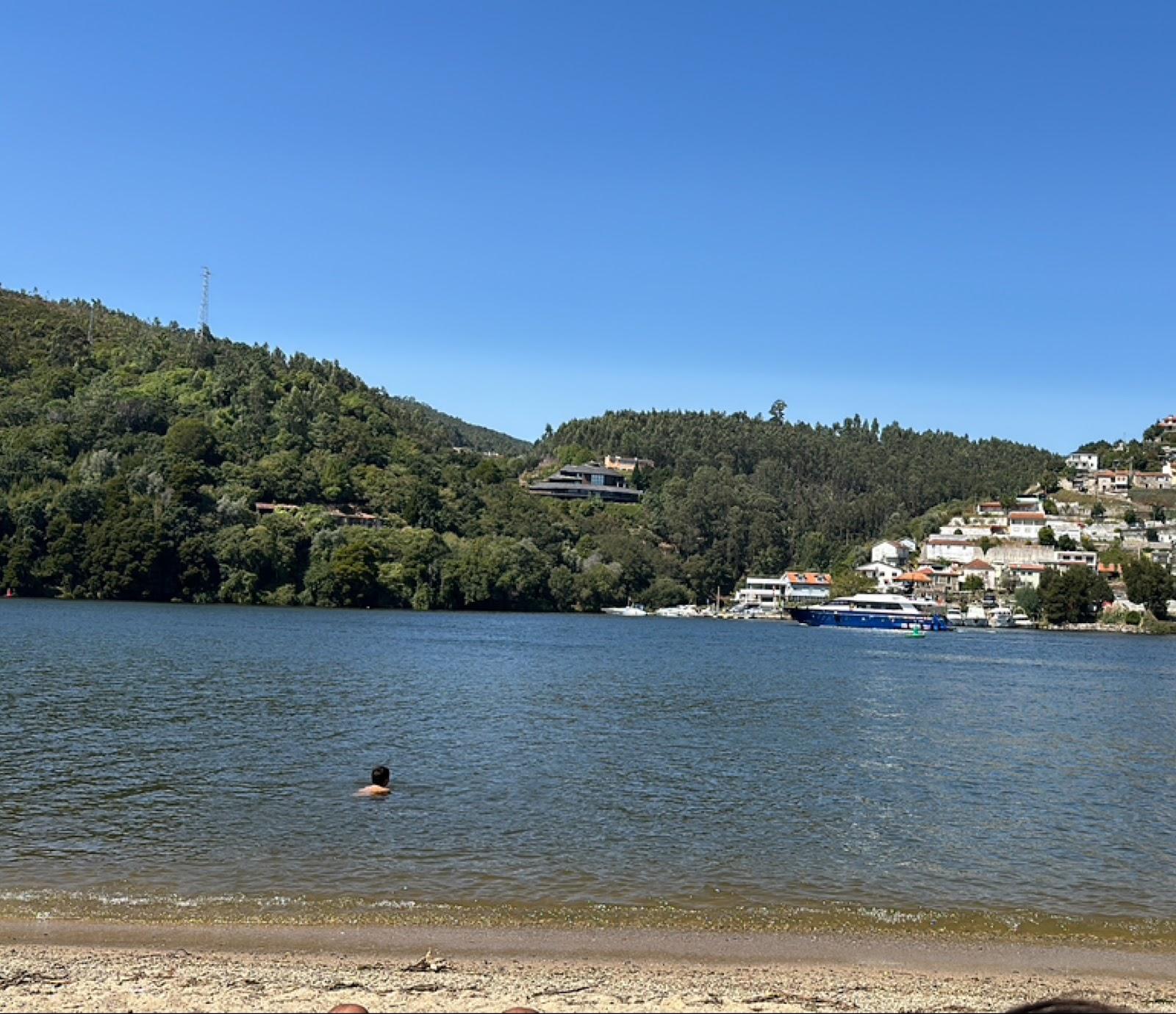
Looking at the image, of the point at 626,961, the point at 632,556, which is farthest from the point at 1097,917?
the point at 632,556

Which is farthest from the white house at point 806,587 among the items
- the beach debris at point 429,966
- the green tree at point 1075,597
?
the beach debris at point 429,966

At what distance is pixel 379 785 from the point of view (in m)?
23.8

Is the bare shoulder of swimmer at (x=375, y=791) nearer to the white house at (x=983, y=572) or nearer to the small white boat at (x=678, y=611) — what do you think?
the small white boat at (x=678, y=611)

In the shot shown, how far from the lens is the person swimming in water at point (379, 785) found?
23.5m

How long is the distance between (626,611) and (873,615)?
35.8 m

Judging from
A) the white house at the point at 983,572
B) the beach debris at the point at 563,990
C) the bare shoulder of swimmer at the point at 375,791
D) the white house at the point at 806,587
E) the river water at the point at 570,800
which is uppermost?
the white house at the point at 983,572

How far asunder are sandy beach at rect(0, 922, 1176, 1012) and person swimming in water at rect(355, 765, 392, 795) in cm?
879

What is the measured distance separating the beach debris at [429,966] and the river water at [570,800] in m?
2.20

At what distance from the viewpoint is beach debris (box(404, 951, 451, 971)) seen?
1288 cm

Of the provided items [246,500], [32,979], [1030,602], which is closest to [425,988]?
[32,979]

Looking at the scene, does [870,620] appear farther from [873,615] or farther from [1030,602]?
[1030,602]

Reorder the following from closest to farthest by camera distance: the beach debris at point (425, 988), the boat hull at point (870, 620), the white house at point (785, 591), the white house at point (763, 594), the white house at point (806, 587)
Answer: the beach debris at point (425, 988)
the boat hull at point (870, 620)
the white house at point (785, 591)
the white house at point (806, 587)
the white house at point (763, 594)

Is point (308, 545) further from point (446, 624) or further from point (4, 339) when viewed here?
point (4, 339)

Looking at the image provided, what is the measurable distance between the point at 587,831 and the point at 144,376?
172 m
